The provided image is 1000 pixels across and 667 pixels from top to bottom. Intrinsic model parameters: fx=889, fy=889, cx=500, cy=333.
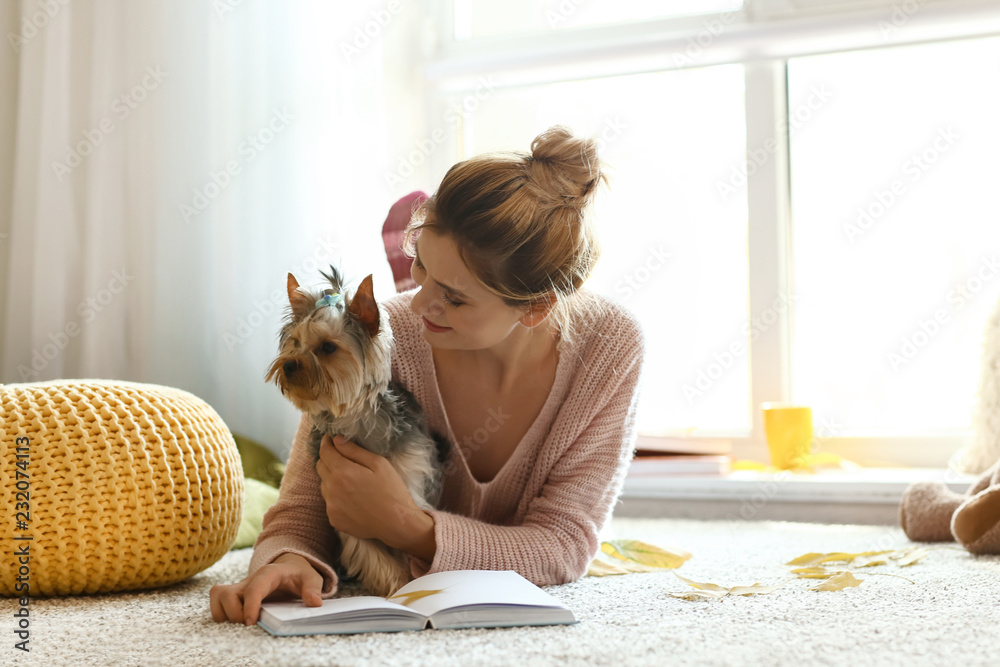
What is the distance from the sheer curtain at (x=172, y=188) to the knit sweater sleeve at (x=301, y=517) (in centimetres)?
93

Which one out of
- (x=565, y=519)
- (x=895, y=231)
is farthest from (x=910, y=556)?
(x=895, y=231)

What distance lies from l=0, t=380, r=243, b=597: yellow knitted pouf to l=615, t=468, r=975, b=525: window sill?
1.29m

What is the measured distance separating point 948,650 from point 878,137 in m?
1.85

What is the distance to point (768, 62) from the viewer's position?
249 centimetres

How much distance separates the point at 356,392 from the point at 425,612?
0.29 metres

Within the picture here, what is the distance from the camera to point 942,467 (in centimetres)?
237

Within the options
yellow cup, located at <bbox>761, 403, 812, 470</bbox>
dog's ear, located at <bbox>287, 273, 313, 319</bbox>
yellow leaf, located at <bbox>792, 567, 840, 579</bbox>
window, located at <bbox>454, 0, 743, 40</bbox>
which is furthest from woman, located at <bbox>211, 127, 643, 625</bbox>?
window, located at <bbox>454, 0, 743, 40</bbox>

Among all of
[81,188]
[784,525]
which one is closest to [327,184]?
[81,188]

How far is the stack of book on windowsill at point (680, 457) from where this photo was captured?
7.57 ft

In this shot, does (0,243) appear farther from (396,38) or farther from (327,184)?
(396,38)

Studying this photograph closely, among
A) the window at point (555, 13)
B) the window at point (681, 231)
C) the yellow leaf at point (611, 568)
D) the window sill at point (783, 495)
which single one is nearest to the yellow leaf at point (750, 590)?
the yellow leaf at point (611, 568)

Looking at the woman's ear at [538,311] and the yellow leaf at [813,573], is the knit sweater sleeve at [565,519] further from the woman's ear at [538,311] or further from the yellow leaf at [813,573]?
the yellow leaf at [813,573]

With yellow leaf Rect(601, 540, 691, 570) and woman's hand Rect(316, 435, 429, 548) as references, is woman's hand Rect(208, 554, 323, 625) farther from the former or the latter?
yellow leaf Rect(601, 540, 691, 570)

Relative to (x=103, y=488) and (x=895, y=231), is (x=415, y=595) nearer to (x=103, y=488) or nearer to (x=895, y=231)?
(x=103, y=488)
